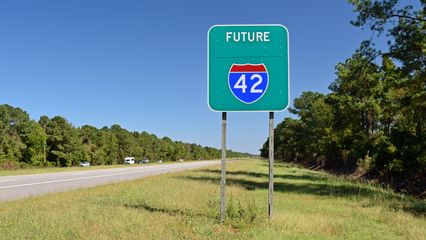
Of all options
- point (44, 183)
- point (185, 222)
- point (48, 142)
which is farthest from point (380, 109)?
point (48, 142)

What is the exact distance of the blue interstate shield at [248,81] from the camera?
1038cm

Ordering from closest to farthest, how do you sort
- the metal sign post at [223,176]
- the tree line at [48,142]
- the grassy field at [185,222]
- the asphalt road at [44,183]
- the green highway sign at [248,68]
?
the grassy field at [185,222]
the metal sign post at [223,176]
the green highway sign at [248,68]
the asphalt road at [44,183]
the tree line at [48,142]

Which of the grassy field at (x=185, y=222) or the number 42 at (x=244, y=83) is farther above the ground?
the number 42 at (x=244, y=83)

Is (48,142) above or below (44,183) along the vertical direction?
above

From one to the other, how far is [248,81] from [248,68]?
0.29m

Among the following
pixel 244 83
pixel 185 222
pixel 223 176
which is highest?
pixel 244 83

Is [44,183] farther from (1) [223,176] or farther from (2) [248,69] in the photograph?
(2) [248,69]

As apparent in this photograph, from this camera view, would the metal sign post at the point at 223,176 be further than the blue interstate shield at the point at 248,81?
No

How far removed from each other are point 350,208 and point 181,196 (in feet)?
16.9

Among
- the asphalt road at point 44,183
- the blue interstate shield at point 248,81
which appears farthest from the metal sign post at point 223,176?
the asphalt road at point 44,183

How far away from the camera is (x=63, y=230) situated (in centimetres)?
838

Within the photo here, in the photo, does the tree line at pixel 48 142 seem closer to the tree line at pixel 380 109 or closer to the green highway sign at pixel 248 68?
the tree line at pixel 380 109

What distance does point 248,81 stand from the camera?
410 inches

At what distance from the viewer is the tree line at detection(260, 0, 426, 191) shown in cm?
2144
